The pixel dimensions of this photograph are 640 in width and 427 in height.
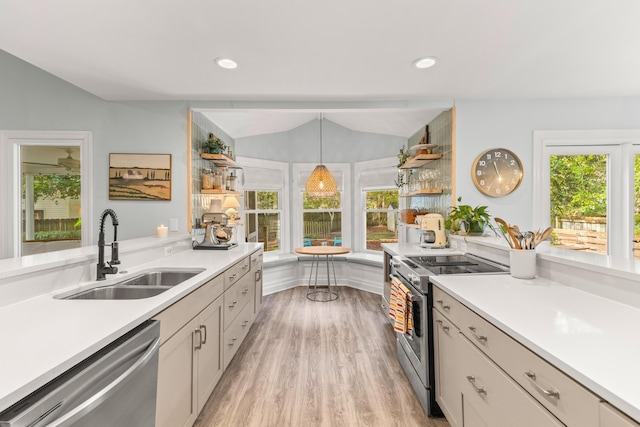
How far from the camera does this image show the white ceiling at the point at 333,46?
180cm

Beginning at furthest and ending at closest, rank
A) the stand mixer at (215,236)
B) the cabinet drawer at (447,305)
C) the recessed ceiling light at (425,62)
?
the stand mixer at (215,236) → the recessed ceiling light at (425,62) → the cabinet drawer at (447,305)

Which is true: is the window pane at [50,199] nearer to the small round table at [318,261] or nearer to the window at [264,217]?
the window at [264,217]

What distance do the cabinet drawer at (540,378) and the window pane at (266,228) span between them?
4.07 meters

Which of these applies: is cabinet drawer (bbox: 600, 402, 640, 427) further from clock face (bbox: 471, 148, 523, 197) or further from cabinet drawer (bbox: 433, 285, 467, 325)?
clock face (bbox: 471, 148, 523, 197)

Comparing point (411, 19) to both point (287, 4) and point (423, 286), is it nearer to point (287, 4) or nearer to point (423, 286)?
point (287, 4)

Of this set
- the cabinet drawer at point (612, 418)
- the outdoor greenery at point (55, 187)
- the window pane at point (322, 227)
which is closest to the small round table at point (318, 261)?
the window pane at point (322, 227)

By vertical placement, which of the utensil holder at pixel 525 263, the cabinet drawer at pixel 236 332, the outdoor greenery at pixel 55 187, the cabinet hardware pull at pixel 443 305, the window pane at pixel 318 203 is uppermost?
the outdoor greenery at pixel 55 187

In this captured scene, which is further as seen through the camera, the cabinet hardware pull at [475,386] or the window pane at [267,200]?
the window pane at [267,200]

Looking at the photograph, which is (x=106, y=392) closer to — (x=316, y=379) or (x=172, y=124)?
(x=316, y=379)

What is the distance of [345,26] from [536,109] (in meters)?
2.35

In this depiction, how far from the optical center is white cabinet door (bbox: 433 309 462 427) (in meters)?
1.64

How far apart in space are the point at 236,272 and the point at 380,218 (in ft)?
10.0

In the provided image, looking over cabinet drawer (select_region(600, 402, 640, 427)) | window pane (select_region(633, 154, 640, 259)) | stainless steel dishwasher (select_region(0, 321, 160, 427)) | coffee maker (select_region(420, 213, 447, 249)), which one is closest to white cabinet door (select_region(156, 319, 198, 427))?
stainless steel dishwasher (select_region(0, 321, 160, 427))

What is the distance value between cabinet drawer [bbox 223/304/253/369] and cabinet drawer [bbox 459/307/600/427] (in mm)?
1713
